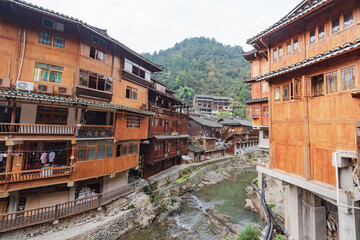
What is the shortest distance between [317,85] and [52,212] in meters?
19.3

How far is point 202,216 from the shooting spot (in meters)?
17.4

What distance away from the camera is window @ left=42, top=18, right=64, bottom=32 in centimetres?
1241

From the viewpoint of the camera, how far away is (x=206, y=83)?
8944 centimetres

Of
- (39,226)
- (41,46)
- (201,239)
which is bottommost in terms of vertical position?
(201,239)

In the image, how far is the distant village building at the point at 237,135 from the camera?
1805 inches

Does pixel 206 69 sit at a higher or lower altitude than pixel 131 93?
higher

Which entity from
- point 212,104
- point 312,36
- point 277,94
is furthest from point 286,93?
point 212,104

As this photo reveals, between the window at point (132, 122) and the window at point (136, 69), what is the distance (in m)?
5.52

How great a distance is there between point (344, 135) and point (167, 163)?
77.2 feet

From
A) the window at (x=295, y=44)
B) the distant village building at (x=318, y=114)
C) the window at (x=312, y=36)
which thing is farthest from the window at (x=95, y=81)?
the window at (x=312, y=36)

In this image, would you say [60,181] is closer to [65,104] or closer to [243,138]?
[65,104]

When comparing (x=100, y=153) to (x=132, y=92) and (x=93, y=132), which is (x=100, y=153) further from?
(x=132, y=92)

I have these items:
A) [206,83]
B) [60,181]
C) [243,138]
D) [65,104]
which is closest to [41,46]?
[65,104]

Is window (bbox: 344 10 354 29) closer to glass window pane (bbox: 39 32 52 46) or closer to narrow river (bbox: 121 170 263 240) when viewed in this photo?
narrow river (bbox: 121 170 263 240)
